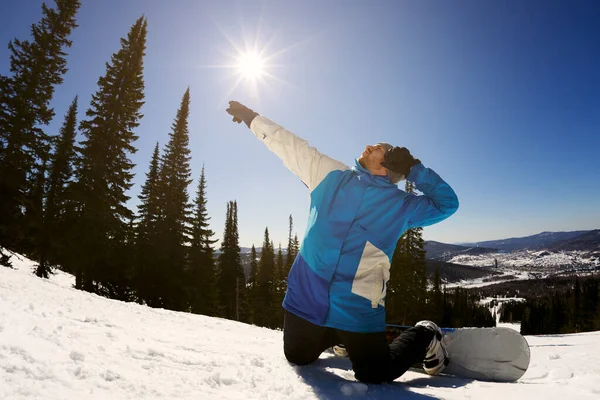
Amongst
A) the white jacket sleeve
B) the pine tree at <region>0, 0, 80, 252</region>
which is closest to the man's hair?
the white jacket sleeve

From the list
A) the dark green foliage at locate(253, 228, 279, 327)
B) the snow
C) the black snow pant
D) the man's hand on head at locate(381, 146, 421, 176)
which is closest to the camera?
the snow

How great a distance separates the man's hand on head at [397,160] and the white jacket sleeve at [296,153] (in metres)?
0.44

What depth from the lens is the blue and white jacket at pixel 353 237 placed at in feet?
8.84

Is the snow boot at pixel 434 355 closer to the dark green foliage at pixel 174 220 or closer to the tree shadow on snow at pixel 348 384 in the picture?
the tree shadow on snow at pixel 348 384

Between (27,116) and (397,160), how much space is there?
1900cm

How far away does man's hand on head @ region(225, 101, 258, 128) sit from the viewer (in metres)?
3.85

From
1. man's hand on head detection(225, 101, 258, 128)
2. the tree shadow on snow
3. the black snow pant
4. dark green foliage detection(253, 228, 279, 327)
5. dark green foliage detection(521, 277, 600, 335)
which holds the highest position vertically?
man's hand on head detection(225, 101, 258, 128)

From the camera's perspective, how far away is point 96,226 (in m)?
16.0

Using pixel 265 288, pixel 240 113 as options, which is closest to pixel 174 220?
pixel 240 113

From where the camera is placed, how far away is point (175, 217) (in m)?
23.3

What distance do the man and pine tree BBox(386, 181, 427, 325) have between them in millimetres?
27715

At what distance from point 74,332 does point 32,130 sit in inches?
689

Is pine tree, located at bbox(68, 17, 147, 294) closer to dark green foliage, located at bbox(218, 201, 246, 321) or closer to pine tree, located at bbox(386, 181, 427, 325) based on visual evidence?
dark green foliage, located at bbox(218, 201, 246, 321)

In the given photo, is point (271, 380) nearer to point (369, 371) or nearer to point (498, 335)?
point (369, 371)
